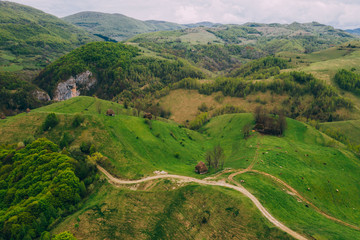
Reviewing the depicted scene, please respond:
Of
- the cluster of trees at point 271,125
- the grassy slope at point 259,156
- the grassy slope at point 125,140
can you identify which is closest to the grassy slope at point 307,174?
the grassy slope at point 259,156

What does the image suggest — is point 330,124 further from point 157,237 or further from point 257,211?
point 157,237

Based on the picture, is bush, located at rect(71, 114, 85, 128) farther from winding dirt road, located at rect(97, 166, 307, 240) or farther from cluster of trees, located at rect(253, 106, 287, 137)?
cluster of trees, located at rect(253, 106, 287, 137)

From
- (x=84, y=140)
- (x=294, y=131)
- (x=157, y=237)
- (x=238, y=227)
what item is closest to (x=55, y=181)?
(x=84, y=140)

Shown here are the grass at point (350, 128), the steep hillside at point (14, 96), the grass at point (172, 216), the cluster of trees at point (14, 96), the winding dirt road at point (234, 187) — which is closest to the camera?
the winding dirt road at point (234, 187)

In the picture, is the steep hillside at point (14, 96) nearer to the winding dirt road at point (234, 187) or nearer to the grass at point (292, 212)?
the winding dirt road at point (234, 187)

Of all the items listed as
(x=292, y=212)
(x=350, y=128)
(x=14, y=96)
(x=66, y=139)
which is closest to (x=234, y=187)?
(x=292, y=212)

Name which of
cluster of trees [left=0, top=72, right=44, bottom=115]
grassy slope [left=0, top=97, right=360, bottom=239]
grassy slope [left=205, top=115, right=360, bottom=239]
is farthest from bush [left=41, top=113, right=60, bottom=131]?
cluster of trees [left=0, top=72, right=44, bottom=115]

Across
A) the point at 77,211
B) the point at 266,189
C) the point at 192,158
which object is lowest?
the point at 192,158
